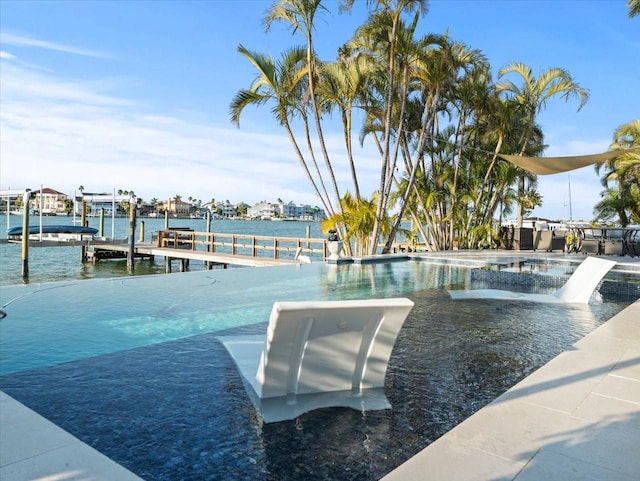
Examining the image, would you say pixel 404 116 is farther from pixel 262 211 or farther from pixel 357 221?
pixel 262 211

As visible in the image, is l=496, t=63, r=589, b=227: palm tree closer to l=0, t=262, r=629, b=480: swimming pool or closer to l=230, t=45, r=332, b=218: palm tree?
l=230, t=45, r=332, b=218: palm tree

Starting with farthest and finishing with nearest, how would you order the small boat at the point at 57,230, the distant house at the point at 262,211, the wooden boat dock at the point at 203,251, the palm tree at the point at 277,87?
the distant house at the point at 262,211 → the small boat at the point at 57,230 → the wooden boat dock at the point at 203,251 → the palm tree at the point at 277,87

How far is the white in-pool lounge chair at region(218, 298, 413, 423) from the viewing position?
2449 millimetres

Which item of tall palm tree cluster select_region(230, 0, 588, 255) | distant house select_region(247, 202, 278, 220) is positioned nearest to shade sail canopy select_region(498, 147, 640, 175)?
tall palm tree cluster select_region(230, 0, 588, 255)

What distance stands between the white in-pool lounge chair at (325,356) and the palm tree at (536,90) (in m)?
14.4

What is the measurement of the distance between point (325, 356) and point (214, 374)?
91cm

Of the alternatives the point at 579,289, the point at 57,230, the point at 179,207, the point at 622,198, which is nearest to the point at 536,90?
the point at 579,289

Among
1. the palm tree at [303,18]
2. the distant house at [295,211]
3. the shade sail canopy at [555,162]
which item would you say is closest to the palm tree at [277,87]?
the palm tree at [303,18]

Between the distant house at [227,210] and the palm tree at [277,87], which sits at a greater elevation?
the distant house at [227,210]

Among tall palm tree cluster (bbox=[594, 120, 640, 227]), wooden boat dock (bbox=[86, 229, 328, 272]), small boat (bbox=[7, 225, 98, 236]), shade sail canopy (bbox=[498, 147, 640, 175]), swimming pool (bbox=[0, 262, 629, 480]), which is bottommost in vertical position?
swimming pool (bbox=[0, 262, 629, 480])

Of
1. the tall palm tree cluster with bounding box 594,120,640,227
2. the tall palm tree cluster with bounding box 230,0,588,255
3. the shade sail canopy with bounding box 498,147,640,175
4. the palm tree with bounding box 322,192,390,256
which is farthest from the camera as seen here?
the tall palm tree cluster with bounding box 594,120,640,227

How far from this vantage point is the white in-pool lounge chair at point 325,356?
8.04 ft

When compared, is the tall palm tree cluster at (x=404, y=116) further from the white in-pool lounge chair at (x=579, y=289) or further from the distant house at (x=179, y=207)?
the distant house at (x=179, y=207)

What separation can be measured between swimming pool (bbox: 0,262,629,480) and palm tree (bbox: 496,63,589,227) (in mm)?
10765
